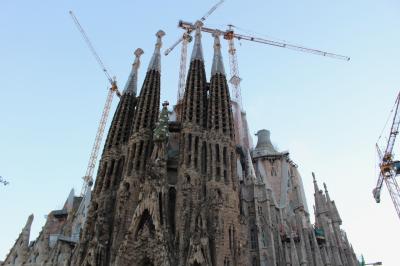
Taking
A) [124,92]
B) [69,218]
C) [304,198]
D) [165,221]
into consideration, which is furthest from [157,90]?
[304,198]

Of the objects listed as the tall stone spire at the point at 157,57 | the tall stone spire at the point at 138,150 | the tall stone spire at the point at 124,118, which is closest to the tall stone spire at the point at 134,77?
the tall stone spire at the point at 124,118

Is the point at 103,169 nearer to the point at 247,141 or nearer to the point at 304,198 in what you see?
the point at 247,141

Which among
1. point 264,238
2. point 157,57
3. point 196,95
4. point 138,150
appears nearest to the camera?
point 264,238

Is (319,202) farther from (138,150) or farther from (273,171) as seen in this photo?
(138,150)

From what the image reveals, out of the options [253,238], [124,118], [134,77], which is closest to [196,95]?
[124,118]

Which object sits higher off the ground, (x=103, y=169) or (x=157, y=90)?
(x=157, y=90)

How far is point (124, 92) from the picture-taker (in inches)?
1652

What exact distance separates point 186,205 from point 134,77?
814 inches

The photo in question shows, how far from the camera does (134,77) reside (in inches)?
1747

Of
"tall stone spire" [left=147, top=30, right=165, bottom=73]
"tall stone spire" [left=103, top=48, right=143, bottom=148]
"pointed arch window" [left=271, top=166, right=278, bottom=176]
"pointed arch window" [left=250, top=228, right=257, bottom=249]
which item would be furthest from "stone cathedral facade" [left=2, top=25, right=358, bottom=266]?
"pointed arch window" [left=271, top=166, right=278, bottom=176]

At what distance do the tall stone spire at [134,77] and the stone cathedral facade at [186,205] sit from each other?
0.22 metres

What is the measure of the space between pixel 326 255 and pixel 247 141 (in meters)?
20.8

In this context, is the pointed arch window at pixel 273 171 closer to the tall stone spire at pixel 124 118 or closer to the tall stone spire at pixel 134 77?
the tall stone spire at pixel 124 118

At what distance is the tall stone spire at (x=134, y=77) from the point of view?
4234 cm
